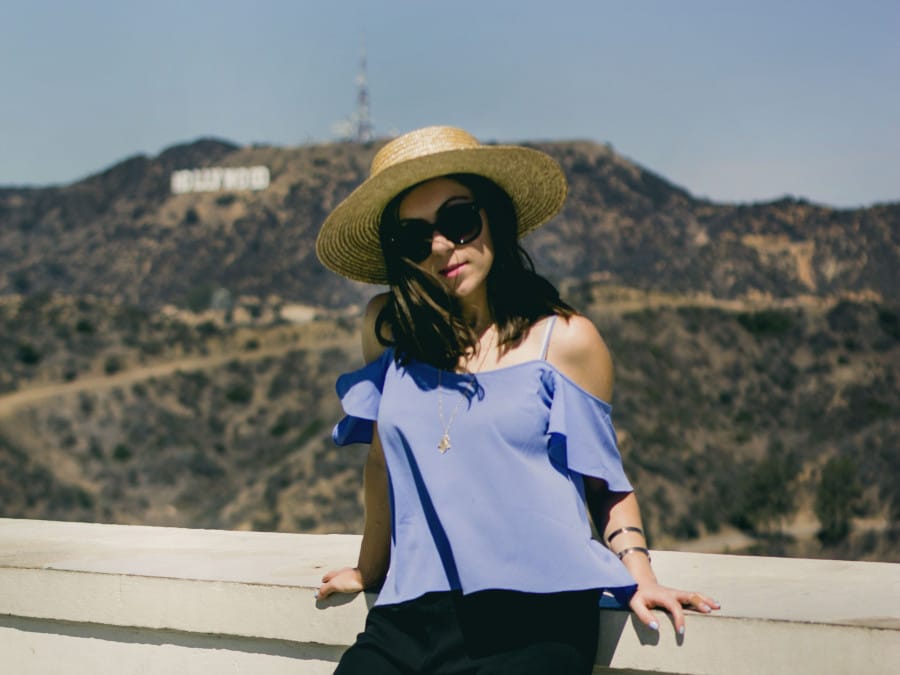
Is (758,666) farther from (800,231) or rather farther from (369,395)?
(800,231)

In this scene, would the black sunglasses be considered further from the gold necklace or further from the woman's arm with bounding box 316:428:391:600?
the woman's arm with bounding box 316:428:391:600

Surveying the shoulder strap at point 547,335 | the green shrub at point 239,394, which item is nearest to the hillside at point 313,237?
the green shrub at point 239,394

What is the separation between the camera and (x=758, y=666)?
2047 mm

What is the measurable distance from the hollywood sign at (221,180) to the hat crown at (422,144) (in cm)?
7298

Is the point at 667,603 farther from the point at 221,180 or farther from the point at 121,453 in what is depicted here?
the point at 221,180

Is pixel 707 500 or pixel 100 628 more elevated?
pixel 100 628

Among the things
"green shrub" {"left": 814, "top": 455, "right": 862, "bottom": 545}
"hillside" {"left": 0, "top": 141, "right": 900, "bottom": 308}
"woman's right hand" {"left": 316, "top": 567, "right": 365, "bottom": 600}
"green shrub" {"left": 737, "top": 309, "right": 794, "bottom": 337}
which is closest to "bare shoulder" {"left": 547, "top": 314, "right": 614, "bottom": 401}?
"woman's right hand" {"left": 316, "top": 567, "right": 365, "bottom": 600}

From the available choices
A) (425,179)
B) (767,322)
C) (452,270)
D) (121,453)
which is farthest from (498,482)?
(767,322)

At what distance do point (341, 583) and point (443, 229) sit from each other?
750mm

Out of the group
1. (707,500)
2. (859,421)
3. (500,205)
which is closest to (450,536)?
(500,205)

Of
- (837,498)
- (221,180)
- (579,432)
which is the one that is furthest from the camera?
(221,180)

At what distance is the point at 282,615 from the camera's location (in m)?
2.41

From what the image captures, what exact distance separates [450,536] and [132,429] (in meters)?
36.0

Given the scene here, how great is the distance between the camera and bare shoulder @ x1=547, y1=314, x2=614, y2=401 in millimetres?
2285
